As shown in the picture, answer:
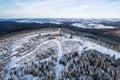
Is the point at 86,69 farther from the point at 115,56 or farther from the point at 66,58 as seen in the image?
the point at 115,56

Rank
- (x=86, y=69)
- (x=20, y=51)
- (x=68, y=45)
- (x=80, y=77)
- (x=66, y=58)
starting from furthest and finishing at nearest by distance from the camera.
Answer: (x=68, y=45)
(x=20, y=51)
(x=66, y=58)
(x=86, y=69)
(x=80, y=77)

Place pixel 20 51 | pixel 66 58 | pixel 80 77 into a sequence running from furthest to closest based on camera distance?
pixel 20 51
pixel 66 58
pixel 80 77

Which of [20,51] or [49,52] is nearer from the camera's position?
[49,52]

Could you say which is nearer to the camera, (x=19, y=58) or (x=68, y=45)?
(x=19, y=58)

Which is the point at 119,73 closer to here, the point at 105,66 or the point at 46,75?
the point at 105,66

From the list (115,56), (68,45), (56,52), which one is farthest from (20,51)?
(115,56)

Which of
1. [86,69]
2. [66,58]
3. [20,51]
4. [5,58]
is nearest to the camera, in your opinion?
[86,69]

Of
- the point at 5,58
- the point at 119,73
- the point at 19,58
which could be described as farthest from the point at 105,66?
the point at 5,58

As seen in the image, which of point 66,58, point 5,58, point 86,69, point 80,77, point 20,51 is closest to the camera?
point 80,77
